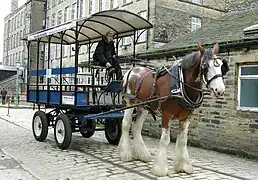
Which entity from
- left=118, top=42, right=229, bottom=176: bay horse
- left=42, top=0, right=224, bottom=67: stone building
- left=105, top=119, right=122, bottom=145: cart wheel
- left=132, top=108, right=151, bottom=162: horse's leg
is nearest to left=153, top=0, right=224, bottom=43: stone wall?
left=42, top=0, right=224, bottom=67: stone building

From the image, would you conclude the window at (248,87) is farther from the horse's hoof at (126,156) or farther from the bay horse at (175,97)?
the horse's hoof at (126,156)

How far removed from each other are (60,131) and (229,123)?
446 cm

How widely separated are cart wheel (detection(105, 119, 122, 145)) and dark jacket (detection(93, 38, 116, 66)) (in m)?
1.78

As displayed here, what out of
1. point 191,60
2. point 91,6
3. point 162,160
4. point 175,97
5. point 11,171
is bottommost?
point 11,171

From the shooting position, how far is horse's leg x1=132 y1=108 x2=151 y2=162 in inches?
315

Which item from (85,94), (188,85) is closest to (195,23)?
(85,94)

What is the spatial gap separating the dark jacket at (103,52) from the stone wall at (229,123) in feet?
10.1

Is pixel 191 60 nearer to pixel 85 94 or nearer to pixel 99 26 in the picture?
pixel 85 94

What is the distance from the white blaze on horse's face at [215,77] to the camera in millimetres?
5844

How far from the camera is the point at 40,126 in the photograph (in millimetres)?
10883

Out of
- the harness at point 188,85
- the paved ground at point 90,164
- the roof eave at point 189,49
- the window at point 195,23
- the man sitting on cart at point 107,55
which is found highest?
the window at point 195,23

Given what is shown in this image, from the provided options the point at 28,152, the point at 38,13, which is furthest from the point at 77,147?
the point at 38,13

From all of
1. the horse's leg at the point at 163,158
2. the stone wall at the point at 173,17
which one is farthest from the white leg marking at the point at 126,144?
the stone wall at the point at 173,17

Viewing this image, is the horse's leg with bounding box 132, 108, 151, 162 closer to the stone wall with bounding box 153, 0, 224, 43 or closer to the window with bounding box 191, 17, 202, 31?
the stone wall with bounding box 153, 0, 224, 43
